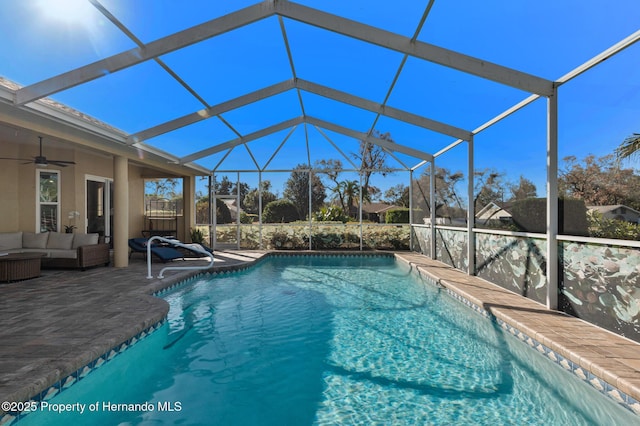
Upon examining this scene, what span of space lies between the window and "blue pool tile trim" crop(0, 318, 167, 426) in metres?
7.51

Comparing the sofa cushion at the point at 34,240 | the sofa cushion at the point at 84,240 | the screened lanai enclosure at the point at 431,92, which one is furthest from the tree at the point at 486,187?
the sofa cushion at the point at 34,240

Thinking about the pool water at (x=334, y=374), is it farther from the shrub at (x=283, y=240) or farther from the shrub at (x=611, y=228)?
the shrub at (x=283, y=240)

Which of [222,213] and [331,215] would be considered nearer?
[222,213]

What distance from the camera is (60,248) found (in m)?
8.24

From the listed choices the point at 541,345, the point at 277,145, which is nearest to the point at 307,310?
the point at 541,345

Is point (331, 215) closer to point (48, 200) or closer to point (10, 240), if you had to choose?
point (48, 200)

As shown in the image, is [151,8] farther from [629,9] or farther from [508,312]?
[508,312]

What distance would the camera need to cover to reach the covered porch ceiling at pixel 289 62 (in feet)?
14.3

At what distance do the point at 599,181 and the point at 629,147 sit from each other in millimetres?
543

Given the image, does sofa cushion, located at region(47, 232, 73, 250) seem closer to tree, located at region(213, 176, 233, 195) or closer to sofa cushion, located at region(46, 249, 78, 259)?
sofa cushion, located at region(46, 249, 78, 259)

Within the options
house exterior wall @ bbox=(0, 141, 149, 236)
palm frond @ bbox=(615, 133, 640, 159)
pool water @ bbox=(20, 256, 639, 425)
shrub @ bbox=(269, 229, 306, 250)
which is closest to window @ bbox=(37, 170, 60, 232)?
house exterior wall @ bbox=(0, 141, 149, 236)

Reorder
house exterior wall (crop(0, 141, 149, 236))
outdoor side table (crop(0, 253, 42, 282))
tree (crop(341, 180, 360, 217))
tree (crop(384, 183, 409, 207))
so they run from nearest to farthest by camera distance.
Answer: outdoor side table (crop(0, 253, 42, 282))
house exterior wall (crop(0, 141, 149, 236))
tree (crop(384, 183, 409, 207))
tree (crop(341, 180, 360, 217))

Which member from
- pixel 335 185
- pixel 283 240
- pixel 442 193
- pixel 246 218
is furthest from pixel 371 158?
pixel 246 218

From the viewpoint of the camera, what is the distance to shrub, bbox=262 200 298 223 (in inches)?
560
